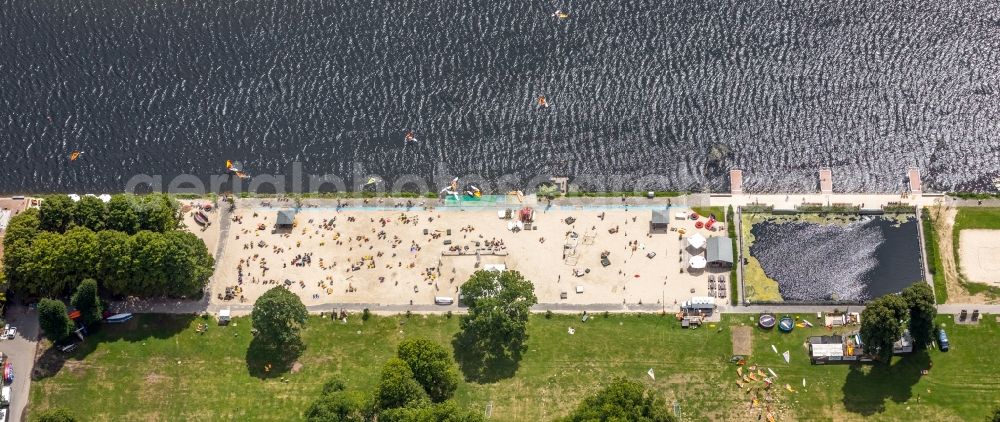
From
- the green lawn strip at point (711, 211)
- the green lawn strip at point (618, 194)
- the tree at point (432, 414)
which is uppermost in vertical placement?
the green lawn strip at point (618, 194)

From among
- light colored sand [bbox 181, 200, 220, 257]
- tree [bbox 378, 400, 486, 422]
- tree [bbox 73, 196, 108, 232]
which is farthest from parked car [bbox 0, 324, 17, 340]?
tree [bbox 378, 400, 486, 422]

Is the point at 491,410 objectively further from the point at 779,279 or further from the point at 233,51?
the point at 233,51

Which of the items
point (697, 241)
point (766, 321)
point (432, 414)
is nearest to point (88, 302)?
point (432, 414)

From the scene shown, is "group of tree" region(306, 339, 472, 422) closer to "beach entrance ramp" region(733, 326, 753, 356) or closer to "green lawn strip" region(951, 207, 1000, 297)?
"beach entrance ramp" region(733, 326, 753, 356)

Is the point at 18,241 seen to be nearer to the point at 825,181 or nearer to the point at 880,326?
the point at 825,181

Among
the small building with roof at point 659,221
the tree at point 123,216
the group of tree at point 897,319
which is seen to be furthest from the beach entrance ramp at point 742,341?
the tree at point 123,216

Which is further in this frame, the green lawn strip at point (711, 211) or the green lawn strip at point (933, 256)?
the green lawn strip at point (711, 211)

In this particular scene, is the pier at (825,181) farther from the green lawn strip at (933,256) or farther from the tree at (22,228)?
the tree at (22,228)
